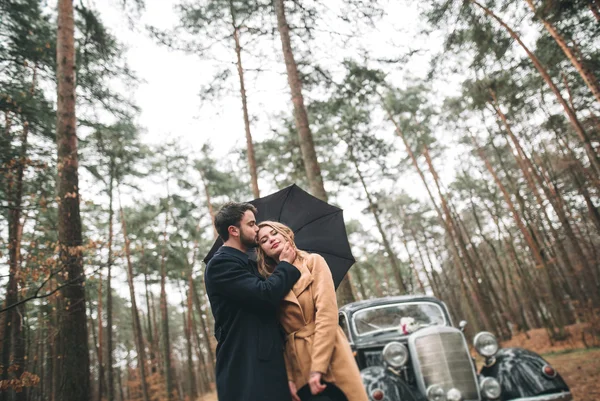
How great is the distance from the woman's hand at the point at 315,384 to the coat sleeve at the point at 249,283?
0.38 meters

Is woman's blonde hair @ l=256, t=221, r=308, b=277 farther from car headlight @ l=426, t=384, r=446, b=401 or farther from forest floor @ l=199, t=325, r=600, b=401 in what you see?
forest floor @ l=199, t=325, r=600, b=401

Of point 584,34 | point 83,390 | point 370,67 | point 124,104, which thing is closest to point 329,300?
point 83,390

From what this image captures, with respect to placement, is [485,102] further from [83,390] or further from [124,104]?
[83,390]

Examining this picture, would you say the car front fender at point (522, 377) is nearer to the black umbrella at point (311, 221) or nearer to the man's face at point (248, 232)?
the black umbrella at point (311, 221)

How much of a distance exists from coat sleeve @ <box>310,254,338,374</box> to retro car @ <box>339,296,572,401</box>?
2.86m

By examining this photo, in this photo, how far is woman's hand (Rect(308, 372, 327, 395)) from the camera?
163 cm

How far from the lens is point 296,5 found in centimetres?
885

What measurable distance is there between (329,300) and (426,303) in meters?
4.72

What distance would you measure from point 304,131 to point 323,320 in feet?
21.3

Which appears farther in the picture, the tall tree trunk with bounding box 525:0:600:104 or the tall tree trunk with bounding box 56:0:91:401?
the tall tree trunk with bounding box 525:0:600:104

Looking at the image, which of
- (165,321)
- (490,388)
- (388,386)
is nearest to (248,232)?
(388,386)

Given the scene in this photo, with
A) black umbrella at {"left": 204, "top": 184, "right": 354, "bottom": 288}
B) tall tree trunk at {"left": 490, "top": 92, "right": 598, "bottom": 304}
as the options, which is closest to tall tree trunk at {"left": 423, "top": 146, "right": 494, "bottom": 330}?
tall tree trunk at {"left": 490, "top": 92, "right": 598, "bottom": 304}

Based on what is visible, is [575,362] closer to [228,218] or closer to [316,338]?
[316,338]

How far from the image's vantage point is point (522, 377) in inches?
164
